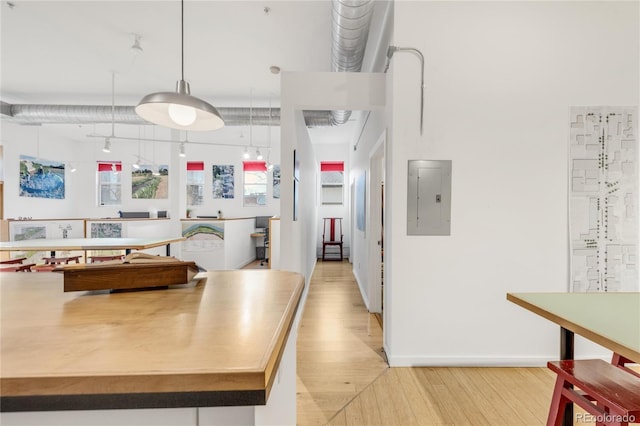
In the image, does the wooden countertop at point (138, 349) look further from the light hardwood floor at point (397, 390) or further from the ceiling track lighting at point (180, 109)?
the light hardwood floor at point (397, 390)

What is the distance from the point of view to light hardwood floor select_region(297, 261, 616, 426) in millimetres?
1886

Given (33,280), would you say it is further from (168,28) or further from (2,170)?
(2,170)

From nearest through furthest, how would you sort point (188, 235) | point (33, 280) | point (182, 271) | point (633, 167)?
point (182, 271) < point (33, 280) < point (633, 167) < point (188, 235)

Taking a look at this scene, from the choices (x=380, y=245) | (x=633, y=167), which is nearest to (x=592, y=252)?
(x=633, y=167)

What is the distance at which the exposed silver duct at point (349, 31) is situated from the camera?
243 cm

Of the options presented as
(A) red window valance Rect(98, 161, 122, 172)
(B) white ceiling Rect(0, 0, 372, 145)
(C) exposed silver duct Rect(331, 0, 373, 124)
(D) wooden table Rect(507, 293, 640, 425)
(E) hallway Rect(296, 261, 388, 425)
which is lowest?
(E) hallway Rect(296, 261, 388, 425)

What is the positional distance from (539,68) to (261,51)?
3.14 m

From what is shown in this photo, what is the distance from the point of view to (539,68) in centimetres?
254

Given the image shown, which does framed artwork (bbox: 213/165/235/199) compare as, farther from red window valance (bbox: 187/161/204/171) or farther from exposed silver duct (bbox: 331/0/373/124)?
exposed silver duct (bbox: 331/0/373/124)

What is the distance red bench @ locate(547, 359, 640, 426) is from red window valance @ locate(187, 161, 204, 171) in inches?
365

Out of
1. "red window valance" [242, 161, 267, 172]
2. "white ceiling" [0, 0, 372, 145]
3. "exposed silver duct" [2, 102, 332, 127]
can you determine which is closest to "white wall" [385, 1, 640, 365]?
"white ceiling" [0, 0, 372, 145]

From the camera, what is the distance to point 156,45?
144 inches

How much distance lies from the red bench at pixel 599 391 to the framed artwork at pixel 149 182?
9.80m

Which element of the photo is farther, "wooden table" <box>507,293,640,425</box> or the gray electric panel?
the gray electric panel
